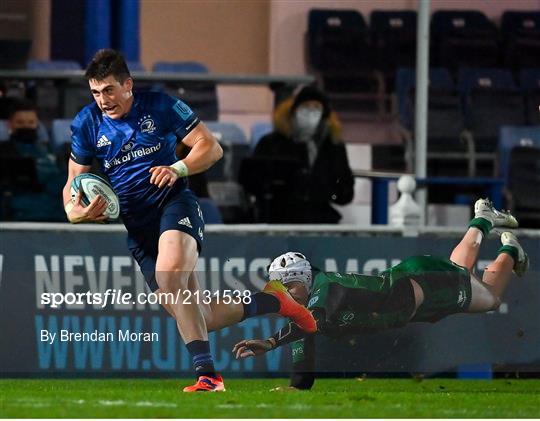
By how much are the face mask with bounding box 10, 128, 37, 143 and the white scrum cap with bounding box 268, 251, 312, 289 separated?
2267 millimetres

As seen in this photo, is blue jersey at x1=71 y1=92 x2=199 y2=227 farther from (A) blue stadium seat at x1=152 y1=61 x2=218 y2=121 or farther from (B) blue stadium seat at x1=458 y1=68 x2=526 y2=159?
(B) blue stadium seat at x1=458 y1=68 x2=526 y2=159

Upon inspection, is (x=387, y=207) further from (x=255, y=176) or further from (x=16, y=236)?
(x=16, y=236)

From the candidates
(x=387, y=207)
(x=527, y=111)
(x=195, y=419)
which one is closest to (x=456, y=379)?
(x=387, y=207)

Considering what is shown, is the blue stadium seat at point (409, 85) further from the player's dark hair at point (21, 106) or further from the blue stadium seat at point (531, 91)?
the player's dark hair at point (21, 106)

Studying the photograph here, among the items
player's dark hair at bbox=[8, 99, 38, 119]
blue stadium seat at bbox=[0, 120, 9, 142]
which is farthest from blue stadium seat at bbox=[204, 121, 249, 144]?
blue stadium seat at bbox=[0, 120, 9, 142]

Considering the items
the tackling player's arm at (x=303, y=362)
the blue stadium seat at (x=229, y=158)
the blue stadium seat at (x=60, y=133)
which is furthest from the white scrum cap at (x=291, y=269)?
the blue stadium seat at (x=60, y=133)

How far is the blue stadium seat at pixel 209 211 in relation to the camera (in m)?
10.8

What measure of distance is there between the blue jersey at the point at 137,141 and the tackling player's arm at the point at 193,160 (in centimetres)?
6

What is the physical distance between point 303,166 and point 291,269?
150cm

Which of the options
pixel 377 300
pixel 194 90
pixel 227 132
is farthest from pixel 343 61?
pixel 377 300

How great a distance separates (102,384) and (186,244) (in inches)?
42.0

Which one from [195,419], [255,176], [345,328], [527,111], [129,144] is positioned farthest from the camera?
[527,111]

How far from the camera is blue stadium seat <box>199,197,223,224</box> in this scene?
35.5 feet

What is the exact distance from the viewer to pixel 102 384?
9.52 metres
